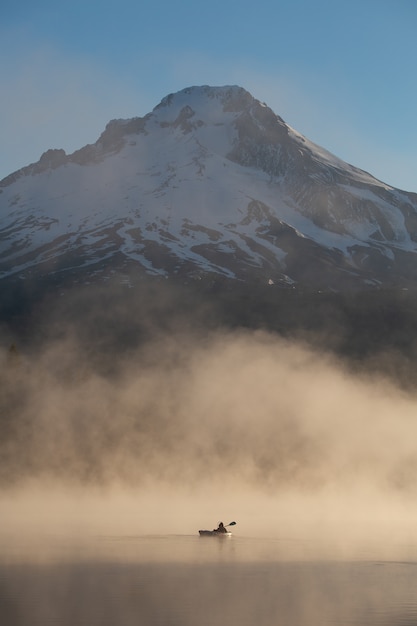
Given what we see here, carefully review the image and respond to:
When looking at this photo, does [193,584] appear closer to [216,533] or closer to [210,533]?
[210,533]

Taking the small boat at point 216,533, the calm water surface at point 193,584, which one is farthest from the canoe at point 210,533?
the calm water surface at point 193,584

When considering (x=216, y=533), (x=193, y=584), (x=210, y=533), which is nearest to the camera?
(x=193, y=584)

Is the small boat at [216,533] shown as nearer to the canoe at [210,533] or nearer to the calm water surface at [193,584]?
the canoe at [210,533]

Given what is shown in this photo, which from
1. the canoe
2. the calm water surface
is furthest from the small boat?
the calm water surface

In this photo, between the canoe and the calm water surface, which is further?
the canoe

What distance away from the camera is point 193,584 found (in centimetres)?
6369

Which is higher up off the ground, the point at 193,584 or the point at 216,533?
the point at 216,533

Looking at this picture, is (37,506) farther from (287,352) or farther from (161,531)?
(287,352)

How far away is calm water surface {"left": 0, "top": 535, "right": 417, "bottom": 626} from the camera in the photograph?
53.8 meters

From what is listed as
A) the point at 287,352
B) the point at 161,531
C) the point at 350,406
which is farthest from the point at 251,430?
the point at 161,531

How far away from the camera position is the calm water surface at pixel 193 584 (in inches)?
2117

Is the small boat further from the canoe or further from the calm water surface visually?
the calm water surface

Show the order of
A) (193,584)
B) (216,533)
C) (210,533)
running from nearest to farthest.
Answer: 1. (193,584)
2. (210,533)
3. (216,533)

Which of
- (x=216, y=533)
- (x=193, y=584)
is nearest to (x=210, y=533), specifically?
(x=216, y=533)
